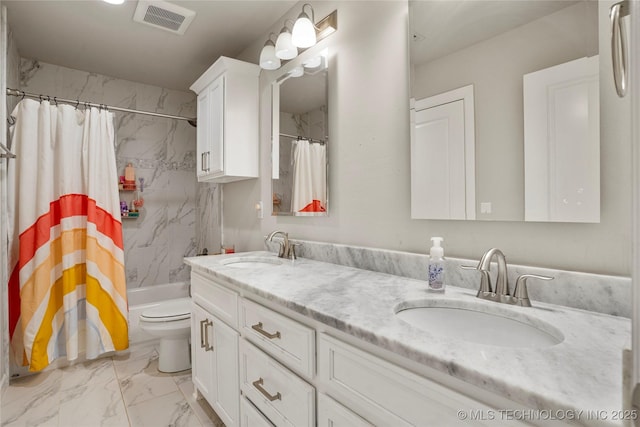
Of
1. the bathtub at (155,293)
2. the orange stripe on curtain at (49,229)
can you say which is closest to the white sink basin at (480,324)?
the orange stripe on curtain at (49,229)

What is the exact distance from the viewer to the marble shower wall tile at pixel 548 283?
836mm

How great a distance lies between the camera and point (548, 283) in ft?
3.10

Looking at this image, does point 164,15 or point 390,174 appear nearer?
point 390,174

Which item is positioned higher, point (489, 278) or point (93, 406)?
point (489, 278)

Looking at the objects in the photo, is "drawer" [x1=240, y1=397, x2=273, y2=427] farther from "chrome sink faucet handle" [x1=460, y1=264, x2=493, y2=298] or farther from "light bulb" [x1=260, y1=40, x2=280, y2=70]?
"light bulb" [x1=260, y1=40, x2=280, y2=70]

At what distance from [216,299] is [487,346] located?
128 centimetres

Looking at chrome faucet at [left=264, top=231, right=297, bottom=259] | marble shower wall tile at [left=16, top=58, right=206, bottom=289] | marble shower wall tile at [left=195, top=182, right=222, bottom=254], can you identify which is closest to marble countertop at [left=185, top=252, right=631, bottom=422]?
chrome faucet at [left=264, top=231, right=297, bottom=259]

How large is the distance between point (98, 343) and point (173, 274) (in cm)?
119

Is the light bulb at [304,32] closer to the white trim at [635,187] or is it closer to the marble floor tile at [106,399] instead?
the white trim at [635,187]

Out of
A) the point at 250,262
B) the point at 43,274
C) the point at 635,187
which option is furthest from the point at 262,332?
the point at 43,274

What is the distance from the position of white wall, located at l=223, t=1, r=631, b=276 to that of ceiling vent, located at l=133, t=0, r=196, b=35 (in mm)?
705

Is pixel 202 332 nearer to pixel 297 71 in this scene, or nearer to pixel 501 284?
pixel 501 284

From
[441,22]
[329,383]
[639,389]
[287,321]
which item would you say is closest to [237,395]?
[287,321]

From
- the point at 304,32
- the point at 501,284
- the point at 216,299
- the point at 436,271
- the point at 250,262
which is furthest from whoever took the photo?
the point at 250,262
